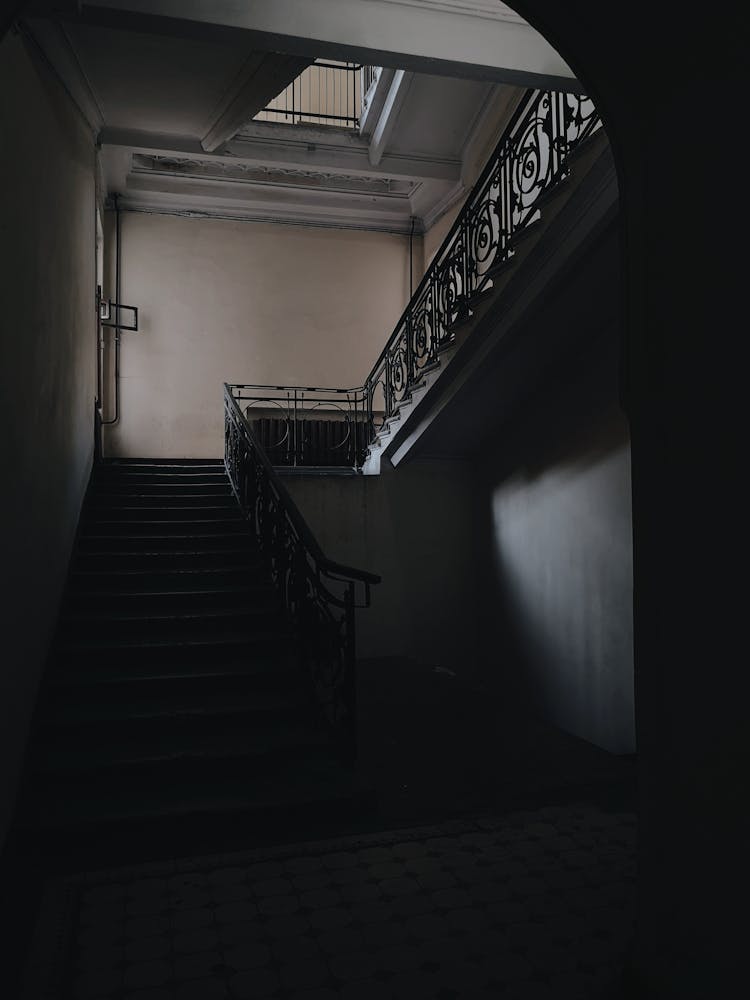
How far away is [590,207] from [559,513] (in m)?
2.98

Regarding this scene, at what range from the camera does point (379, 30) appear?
508 centimetres

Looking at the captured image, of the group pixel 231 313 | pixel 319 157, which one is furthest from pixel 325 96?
pixel 231 313

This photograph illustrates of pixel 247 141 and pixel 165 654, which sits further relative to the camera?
pixel 247 141

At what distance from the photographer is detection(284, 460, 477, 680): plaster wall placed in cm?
834

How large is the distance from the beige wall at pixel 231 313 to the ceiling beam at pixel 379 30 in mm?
5882

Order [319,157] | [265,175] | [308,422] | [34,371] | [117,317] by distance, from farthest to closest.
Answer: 1. [308,422]
2. [265,175]
3. [117,317]
4. [319,157]
5. [34,371]

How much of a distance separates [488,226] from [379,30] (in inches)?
67.4

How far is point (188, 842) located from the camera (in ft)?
11.7

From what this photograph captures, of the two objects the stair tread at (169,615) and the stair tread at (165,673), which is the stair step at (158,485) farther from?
the stair tread at (165,673)

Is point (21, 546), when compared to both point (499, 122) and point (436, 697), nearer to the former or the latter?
point (436, 697)

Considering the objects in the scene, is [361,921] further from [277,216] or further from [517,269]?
[277,216]

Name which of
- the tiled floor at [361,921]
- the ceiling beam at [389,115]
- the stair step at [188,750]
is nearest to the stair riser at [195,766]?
the stair step at [188,750]

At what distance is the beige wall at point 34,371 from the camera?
146 inches

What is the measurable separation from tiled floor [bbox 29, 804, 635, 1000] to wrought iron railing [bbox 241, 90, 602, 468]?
4.01m
